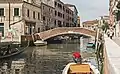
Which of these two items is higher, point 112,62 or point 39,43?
point 112,62

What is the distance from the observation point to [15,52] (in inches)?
807

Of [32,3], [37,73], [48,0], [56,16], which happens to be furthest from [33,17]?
[37,73]

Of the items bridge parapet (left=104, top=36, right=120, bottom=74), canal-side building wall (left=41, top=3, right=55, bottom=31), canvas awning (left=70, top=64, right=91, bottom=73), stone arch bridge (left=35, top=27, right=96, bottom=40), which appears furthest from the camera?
canal-side building wall (left=41, top=3, right=55, bottom=31)

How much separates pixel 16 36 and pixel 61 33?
6.46 meters

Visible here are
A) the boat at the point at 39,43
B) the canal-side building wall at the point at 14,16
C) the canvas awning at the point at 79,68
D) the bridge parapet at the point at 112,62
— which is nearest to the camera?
the bridge parapet at the point at 112,62

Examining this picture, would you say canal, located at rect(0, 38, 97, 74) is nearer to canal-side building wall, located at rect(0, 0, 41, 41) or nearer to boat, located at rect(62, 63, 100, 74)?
boat, located at rect(62, 63, 100, 74)

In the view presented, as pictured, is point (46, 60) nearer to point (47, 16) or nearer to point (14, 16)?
point (14, 16)

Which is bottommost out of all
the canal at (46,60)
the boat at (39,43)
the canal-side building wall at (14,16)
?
the canal at (46,60)

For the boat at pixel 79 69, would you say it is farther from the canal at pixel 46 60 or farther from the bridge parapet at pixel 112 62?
the canal at pixel 46 60

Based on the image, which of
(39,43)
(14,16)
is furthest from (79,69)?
(39,43)

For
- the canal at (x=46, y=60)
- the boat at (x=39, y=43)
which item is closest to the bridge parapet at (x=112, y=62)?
the canal at (x=46, y=60)

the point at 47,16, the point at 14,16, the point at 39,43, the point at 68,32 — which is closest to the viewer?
the point at 14,16

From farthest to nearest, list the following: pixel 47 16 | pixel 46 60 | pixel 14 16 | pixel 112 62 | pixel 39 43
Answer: pixel 47 16 → pixel 39 43 → pixel 14 16 → pixel 46 60 → pixel 112 62

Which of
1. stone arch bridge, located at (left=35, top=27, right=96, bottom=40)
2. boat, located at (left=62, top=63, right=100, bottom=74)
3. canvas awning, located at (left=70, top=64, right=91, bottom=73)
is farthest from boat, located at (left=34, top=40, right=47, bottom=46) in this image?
canvas awning, located at (left=70, top=64, right=91, bottom=73)
